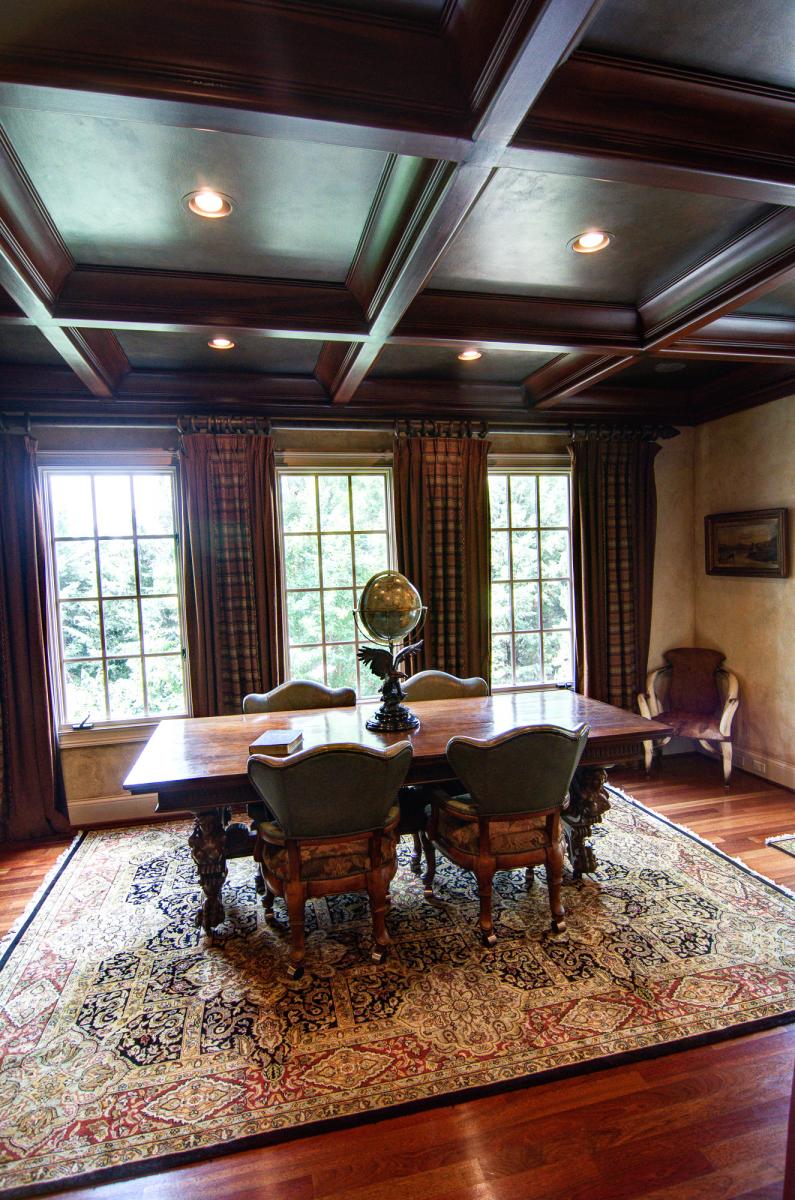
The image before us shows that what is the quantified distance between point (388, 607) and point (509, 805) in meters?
0.96

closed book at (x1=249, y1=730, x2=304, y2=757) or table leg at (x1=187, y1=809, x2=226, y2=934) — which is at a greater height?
closed book at (x1=249, y1=730, x2=304, y2=757)

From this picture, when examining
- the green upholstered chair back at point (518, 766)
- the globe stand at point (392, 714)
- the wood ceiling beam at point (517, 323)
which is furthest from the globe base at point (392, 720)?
the wood ceiling beam at point (517, 323)

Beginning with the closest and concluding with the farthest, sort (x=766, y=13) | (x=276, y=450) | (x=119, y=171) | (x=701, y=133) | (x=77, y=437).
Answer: (x=766, y=13) < (x=701, y=133) < (x=119, y=171) < (x=77, y=437) < (x=276, y=450)

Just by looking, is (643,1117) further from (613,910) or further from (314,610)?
(314,610)

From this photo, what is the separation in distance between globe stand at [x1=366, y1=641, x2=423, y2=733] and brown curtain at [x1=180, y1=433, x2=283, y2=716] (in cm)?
130

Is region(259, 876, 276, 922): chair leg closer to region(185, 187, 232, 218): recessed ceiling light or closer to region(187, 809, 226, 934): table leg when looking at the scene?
region(187, 809, 226, 934): table leg

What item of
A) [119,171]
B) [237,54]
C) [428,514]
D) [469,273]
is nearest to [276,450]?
[428,514]

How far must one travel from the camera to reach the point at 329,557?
4.19 m

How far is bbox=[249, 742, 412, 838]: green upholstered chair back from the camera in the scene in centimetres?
206

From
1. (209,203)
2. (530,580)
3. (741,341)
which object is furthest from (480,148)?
(530,580)

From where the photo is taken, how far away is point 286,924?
103 inches

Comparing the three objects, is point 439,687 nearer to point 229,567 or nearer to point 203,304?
point 229,567

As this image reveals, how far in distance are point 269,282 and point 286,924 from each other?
2.71 metres

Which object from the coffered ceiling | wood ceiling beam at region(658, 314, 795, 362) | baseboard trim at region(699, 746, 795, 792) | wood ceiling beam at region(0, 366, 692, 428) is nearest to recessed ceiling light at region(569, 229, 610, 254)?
the coffered ceiling
